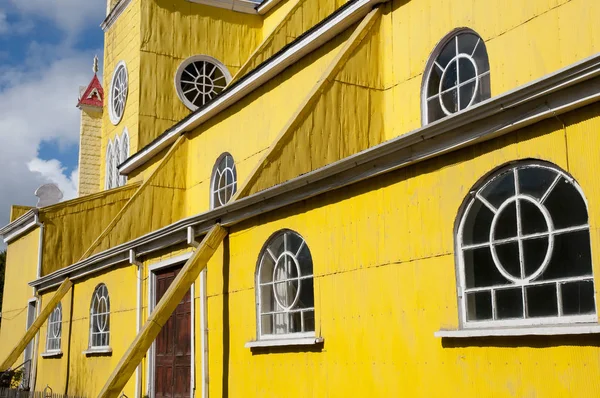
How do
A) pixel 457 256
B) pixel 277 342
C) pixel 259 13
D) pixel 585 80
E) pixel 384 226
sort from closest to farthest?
1. pixel 585 80
2. pixel 457 256
3. pixel 384 226
4. pixel 277 342
5. pixel 259 13

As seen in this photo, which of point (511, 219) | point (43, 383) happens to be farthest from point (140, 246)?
point (511, 219)

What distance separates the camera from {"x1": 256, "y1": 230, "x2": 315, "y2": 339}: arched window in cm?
870

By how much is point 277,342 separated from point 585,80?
4.86 metres

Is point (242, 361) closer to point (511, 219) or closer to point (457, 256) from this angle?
point (457, 256)

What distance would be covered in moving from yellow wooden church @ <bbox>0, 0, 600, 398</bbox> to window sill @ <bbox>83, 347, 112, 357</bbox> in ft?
0.17

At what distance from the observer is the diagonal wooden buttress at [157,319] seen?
32.0 ft

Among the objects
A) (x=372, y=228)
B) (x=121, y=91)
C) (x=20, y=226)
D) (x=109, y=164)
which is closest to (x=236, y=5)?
(x=121, y=91)

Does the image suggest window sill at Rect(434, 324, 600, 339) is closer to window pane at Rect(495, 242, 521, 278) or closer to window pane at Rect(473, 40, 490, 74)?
window pane at Rect(495, 242, 521, 278)

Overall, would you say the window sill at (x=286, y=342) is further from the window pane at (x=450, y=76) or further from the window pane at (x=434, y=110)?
the window pane at (x=450, y=76)

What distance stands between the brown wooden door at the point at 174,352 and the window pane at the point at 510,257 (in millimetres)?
6507

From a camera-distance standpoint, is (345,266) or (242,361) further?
(242,361)

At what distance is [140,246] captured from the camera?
1307cm

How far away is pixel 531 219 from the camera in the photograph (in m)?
5.96

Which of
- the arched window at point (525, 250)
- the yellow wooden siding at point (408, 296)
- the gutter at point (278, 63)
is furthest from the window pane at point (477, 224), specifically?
the gutter at point (278, 63)
